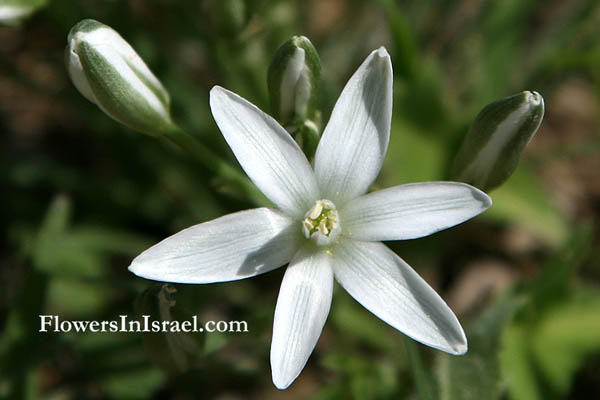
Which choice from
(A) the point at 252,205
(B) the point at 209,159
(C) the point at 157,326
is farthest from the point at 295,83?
(C) the point at 157,326

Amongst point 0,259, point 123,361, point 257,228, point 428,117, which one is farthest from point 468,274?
point 0,259

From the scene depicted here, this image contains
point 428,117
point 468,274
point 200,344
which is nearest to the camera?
point 200,344

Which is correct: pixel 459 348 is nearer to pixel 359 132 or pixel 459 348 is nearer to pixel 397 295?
pixel 397 295

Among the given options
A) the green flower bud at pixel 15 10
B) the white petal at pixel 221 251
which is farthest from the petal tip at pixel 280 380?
the green flower bud at pixel 15 10

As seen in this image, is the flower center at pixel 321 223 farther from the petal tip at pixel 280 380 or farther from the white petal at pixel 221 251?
the petal tip at pixel 280 380

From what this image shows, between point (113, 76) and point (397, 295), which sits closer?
point (397, 295)

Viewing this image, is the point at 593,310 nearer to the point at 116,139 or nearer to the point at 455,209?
the point at 455,209
